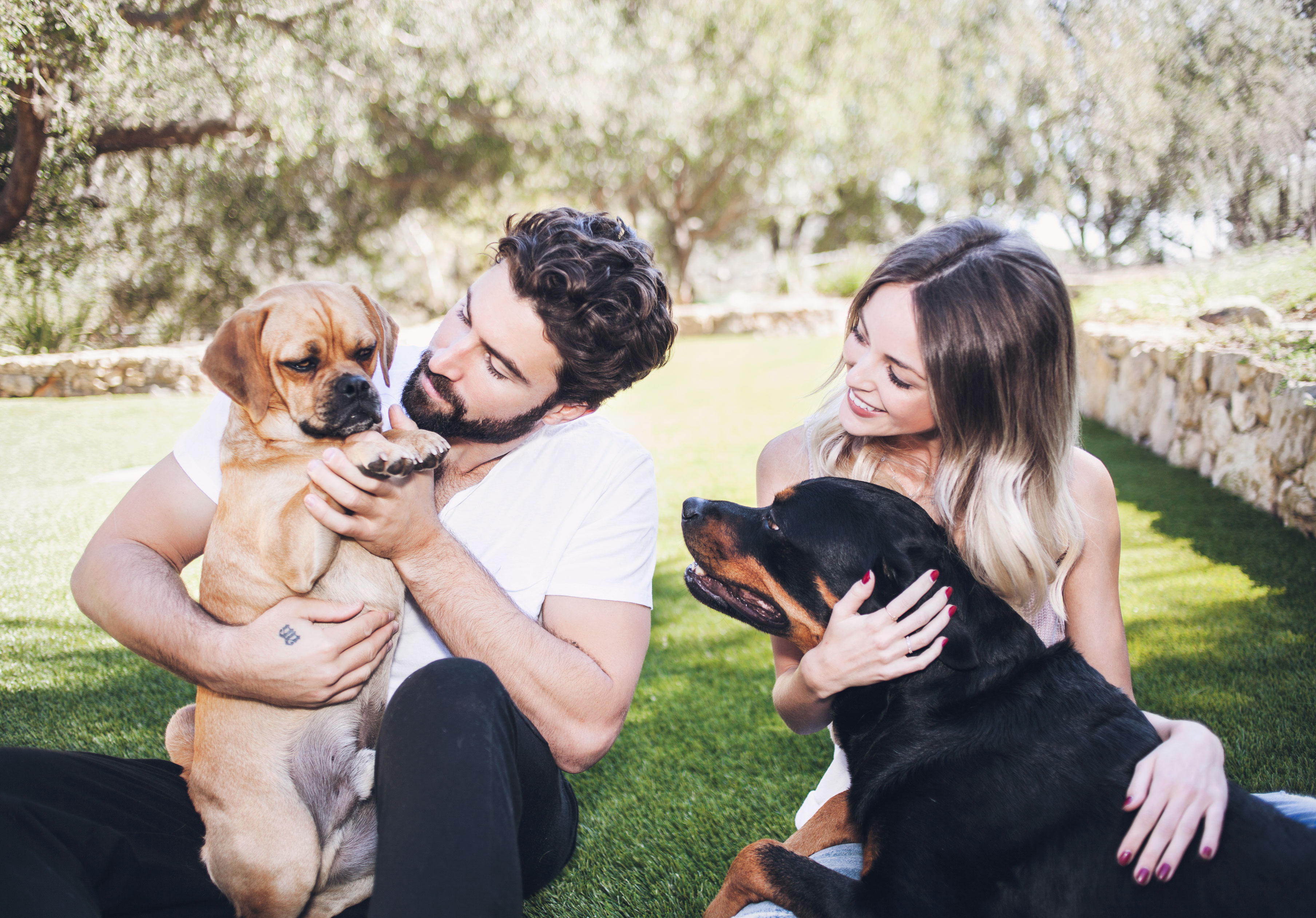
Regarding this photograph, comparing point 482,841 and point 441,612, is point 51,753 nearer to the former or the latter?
point 441,612

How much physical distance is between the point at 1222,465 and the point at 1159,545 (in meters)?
1.92

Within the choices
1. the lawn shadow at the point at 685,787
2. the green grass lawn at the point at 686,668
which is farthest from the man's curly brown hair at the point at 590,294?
the lawn shadow at the point at 685,787

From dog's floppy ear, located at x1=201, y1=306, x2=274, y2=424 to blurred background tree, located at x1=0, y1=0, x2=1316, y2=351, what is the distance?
9.55ft

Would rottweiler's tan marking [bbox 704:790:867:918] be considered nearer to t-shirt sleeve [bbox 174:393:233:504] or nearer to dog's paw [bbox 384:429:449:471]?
dog's paw [bbox 384:429:449:471]

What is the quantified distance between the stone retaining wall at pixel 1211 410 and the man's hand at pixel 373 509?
142 inches

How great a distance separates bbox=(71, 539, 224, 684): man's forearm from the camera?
193 cm

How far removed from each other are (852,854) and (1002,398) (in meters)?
1.38

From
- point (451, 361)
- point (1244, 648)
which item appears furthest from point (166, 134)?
point (1244, 648)

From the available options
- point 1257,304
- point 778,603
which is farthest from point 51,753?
point 1257,304

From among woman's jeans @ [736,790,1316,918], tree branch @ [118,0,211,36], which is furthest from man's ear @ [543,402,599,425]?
tree branch @ [118,0,211,36]

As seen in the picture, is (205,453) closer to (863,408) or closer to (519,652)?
(519,652)

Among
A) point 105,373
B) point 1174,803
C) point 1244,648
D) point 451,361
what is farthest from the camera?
point 105,373

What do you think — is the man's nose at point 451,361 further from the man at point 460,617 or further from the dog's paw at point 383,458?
the dog's paw at point 383,458

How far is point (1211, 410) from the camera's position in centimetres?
728
